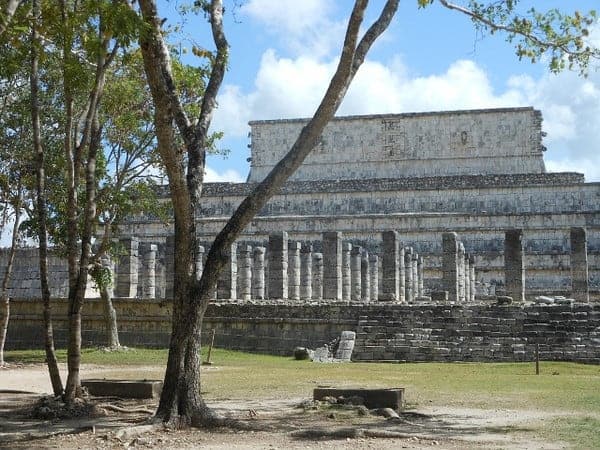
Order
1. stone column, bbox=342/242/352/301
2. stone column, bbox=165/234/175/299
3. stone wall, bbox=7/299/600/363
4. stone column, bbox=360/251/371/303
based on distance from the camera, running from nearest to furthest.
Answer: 1. stone wall, bbox=7/299/600/363
2. stone column, bbox=165/234/175/299
3. stone column, bbox=342/242/352/301
4. stone column, bbox=360/251/371/303

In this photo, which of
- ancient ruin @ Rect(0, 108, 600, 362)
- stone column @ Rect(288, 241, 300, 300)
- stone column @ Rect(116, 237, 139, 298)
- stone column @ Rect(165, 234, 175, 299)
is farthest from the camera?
stone column @ Rect(288, 241, 300, 300)

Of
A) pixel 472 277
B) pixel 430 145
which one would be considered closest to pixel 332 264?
pixel 472 277

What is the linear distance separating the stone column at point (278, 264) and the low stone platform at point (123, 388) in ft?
43.5

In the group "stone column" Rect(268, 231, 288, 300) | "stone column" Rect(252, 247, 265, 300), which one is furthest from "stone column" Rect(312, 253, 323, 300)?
"stone column" Rect(268, 231, 288, 300)

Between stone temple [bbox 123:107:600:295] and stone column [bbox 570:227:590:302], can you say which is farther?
stone temple [bbox 123:107:600:295]

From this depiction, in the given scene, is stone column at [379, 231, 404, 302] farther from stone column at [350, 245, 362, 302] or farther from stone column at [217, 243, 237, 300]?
stone column at [217, 243, 237, 300]

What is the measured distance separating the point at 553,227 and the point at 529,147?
10.7 meters

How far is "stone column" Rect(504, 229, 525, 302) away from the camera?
83.7ft

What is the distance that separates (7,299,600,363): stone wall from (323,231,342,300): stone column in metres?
2.74

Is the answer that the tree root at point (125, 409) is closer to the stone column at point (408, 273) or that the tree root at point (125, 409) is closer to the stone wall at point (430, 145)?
the stone column at point (408, 273)

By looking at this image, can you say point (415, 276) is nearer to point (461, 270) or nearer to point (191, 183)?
point (461, 270)

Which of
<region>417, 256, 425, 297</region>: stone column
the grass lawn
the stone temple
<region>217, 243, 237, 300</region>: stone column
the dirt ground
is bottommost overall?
the dirt ground

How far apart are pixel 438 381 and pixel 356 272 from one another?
52.7 feet

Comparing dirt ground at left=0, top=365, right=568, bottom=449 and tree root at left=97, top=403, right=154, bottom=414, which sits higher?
tree root at left=97, top=403, right=154, bottom=414
